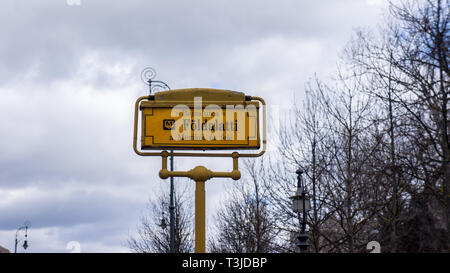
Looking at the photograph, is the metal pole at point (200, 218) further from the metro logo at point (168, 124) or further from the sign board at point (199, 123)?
the metro logo at point (168, 124)

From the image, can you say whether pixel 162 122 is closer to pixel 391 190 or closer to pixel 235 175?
pixel 235 175

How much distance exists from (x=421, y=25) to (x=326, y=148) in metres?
5.20

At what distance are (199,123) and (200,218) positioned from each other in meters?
0.98

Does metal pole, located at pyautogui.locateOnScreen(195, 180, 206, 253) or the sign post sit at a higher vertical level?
the sign post

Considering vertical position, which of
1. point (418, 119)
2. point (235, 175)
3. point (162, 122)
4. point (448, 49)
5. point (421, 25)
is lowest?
point (235, 175)

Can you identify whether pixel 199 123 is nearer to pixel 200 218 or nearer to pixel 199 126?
pixel 199 126

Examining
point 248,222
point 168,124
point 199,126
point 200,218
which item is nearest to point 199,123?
point 199,126

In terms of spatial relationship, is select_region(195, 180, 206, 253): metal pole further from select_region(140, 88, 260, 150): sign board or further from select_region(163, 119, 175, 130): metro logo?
select_region(163, 119, 175, 130): metro logo

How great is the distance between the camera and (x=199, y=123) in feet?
17.8

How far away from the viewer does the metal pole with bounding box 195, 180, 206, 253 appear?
5234 mm

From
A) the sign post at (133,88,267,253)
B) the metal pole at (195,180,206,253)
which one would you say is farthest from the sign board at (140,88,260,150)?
the metal pole at (195,180,206,253)

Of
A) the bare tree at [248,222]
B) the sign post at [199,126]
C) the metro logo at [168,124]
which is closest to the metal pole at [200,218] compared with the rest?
the sign post at [199,126]
